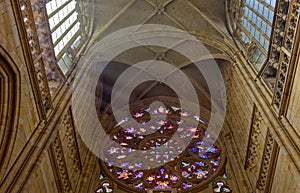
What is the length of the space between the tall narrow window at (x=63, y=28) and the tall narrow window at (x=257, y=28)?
15.4ft

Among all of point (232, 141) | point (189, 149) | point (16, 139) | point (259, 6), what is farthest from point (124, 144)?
point (16, 139)

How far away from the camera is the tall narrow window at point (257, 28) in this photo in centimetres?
1103

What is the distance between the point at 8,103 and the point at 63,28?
4690 millimetres

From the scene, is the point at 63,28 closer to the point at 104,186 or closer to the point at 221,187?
the point at 104,186

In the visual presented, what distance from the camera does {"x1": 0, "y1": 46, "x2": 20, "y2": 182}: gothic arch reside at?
24.1ft

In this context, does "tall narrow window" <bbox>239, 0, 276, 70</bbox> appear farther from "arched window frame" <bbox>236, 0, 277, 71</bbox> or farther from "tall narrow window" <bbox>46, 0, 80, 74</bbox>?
"tall narrow window" <bbox>46, 0, 80, 74</bbox>

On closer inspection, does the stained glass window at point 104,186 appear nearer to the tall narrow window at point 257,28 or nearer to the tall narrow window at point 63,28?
the tall narrow window at point 63,28

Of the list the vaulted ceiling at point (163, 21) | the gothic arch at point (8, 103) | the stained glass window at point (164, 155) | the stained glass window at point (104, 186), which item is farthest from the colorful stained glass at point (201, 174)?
the gothic arch at point (8, 103)

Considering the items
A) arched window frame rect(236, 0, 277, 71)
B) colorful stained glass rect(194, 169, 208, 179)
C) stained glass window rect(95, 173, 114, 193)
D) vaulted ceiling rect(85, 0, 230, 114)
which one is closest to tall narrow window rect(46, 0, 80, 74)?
vaulted ceiling rect(85, 0, 230, 114)

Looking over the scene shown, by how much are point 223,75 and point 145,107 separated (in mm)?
2897

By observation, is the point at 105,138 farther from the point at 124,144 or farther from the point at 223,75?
the point at 223,75

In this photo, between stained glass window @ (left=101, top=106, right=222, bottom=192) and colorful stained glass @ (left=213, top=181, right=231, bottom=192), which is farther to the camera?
stained glass window @ (left=101, top=106, right=222, bottom=192)

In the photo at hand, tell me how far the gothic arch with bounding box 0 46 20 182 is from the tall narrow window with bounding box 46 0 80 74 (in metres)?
3.06

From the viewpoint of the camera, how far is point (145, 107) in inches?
611
